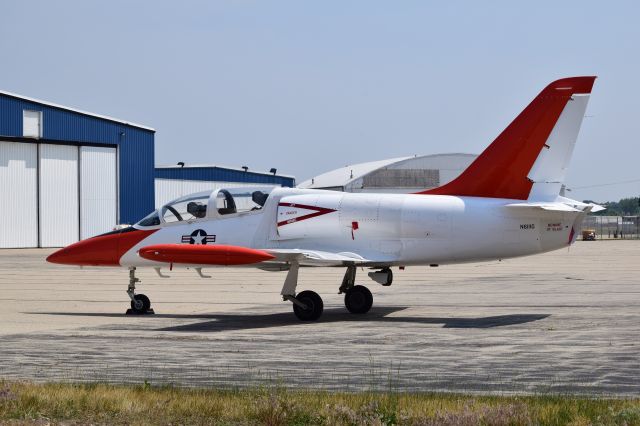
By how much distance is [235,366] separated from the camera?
1338cm

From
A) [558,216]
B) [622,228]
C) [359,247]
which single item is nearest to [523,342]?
[558,216]

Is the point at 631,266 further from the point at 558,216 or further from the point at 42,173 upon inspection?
the point at 42,173


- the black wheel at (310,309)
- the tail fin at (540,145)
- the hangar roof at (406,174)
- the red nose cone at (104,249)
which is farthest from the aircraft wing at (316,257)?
the hangar roof at (406,174)

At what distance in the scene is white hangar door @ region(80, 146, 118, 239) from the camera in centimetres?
6469

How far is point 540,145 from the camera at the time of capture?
63.7 feet

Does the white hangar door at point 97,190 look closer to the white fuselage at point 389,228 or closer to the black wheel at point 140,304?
the black wheel at point 140,304

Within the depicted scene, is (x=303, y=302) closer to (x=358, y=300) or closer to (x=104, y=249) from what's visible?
(x=358, y=300)

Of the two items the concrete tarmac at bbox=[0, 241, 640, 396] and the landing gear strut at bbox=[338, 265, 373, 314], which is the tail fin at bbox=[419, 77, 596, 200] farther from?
the landing gear strut at bbox=[338, 265, 373, 314]

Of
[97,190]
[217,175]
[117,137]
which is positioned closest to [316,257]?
[97,190]

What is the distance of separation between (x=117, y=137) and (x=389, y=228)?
49.6 meters

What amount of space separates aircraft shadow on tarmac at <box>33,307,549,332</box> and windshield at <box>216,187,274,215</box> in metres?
2.14

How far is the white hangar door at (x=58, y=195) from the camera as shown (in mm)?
62344

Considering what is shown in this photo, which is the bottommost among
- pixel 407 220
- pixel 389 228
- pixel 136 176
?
pixel 389 228

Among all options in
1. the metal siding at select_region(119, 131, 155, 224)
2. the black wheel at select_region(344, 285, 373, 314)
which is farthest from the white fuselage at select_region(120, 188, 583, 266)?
the metal siding at select_region(119, 131, 155, 224)
